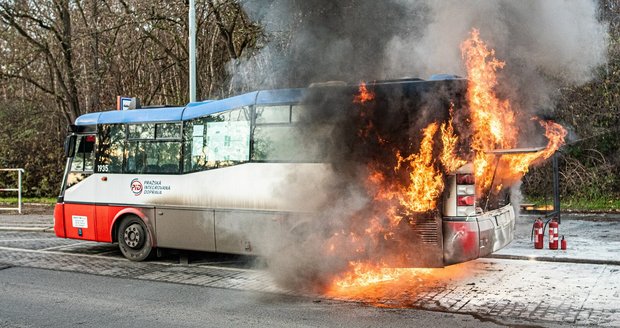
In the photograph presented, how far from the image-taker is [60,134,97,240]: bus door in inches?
431

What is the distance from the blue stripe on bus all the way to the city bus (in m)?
0.02

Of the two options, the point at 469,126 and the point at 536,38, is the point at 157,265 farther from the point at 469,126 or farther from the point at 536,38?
the point at 536,38

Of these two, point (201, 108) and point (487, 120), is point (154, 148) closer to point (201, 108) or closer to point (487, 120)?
point (201, 108)

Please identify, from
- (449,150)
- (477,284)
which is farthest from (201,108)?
(477,284)

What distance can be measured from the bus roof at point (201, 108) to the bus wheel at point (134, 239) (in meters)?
1.81

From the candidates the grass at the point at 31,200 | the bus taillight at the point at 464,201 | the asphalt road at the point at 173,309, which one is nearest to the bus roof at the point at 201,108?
the bus taillight at the point at 464,201

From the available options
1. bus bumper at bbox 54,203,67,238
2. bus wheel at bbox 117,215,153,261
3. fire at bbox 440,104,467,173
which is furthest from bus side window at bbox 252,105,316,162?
bus bumper at bbox 54,203,67,238

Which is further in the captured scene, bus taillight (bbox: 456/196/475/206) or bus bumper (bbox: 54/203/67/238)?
bus bumper (bbox: 54/203/67/238)

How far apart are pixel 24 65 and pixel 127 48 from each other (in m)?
3.80

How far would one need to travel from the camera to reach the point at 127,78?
22.6m

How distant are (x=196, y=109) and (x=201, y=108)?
0.38ft

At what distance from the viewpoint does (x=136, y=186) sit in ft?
34.2

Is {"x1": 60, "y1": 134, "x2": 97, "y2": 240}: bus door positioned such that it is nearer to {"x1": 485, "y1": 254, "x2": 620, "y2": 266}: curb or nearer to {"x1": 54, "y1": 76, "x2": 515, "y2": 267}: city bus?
{"x1": 54, "y1": 76, "x2": 515, "y2": 267}: city bus

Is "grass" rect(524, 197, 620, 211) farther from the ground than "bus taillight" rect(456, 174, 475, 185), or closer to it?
closer to it
